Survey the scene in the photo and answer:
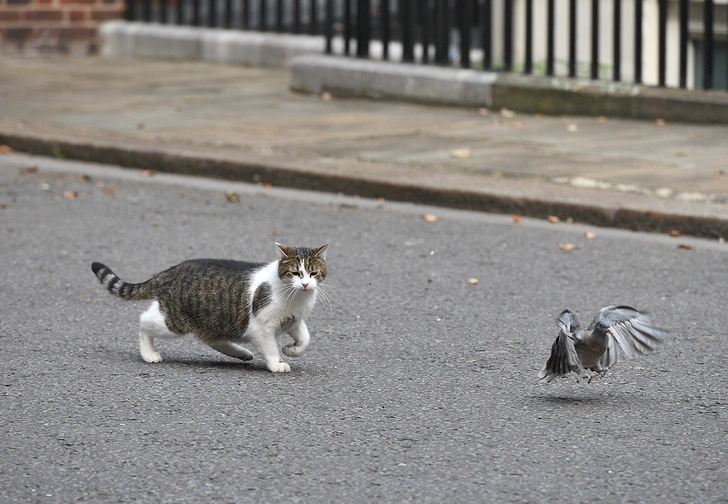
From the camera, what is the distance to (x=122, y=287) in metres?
4.85

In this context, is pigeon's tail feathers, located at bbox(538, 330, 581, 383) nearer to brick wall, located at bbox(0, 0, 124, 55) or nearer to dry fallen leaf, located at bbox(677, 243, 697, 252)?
dry fallen leaf, located at bbox(677, 243, 697, 252)

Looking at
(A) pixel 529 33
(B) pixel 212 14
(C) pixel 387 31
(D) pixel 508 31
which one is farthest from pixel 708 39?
(B) pixel 212 14

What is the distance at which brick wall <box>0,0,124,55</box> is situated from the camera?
51.4 ft

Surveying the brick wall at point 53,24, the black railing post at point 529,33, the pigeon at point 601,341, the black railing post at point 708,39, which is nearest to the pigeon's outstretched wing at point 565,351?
the pigeon at point 601,341

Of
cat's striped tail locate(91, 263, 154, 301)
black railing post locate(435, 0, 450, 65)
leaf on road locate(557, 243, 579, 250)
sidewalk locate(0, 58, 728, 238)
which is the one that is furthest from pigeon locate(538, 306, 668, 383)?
black railing post locate(435, 0, 450, 65)

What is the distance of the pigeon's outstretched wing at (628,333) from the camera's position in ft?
13.7

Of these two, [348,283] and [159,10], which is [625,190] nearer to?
[348,283]

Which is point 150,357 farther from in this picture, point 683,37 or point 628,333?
point 683,37

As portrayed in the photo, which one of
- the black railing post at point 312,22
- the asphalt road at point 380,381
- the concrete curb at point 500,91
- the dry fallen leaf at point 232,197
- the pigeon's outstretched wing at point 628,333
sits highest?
the black railing post at point 312,22

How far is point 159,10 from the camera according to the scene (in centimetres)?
1658

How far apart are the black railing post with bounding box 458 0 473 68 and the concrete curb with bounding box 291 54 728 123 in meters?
0.16

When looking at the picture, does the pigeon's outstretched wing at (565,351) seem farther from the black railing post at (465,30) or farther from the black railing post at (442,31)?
the black railing post at (442,31)

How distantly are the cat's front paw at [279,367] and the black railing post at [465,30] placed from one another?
7434mm

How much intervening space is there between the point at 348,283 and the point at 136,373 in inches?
66.7
